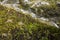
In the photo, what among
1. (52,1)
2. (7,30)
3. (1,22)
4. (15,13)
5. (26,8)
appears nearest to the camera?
(7,30)

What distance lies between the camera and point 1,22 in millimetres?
6363

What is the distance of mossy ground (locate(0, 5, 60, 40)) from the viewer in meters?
5.90

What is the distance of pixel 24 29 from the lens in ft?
19.9

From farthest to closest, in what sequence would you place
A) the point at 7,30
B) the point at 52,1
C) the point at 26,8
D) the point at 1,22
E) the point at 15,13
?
the point at 52,1 → the point at 26,8 → the point at 15,13 → the point at 1,22 → the point at 7,30

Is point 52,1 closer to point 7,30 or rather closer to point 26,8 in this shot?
point 26,8

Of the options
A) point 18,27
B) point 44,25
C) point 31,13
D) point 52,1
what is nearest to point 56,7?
point 52,1

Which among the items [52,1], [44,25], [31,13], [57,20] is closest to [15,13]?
[31,13]

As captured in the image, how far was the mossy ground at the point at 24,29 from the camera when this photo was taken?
19.4 ft

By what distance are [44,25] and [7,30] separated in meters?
1.31

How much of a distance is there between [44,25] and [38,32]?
386mm

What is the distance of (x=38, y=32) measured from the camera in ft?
20.2

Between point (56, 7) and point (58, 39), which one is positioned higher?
point (56, 7)

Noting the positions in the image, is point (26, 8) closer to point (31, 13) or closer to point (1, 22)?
point (31, 13)

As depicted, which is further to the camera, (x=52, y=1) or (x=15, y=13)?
(x=52, y=1)
